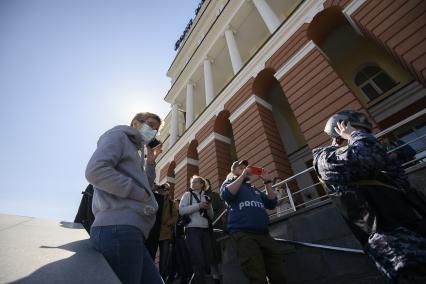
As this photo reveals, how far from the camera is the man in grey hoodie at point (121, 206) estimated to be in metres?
1.40

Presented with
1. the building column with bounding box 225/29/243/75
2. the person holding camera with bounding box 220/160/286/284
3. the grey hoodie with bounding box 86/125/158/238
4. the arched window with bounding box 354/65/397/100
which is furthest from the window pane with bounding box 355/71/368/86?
the grey hoodie with bounding box 86/125/158/238

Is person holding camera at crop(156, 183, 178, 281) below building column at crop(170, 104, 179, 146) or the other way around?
below

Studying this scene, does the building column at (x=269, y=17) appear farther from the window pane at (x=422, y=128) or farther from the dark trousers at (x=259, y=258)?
the dark trousers at (x=259, y=258)

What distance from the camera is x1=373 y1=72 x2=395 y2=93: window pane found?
9328mm

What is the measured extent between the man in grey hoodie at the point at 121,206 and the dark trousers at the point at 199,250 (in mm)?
2196

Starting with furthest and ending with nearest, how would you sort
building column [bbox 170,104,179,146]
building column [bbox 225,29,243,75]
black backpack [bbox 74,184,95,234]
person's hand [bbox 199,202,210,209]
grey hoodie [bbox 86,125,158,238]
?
building column [bbox 170,104,179,146] < building column [bbox 225,29,243,75] < person's hand [bbox 199,202,210,209] < black backpack [bbox 74,184,95,234] < grey hoodie [bbox 86,125,158,238]

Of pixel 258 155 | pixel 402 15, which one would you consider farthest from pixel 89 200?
pixel 402 15

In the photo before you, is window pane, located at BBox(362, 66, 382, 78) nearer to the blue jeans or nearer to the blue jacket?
the blue jacket

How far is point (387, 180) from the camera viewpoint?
5.30ft

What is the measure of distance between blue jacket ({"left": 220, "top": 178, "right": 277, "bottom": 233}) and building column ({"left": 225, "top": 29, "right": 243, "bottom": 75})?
9635 millimetres

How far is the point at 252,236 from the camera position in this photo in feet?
9.39

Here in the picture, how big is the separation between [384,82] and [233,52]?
7.51 m

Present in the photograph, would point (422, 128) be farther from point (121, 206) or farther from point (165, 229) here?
point (121, 206)

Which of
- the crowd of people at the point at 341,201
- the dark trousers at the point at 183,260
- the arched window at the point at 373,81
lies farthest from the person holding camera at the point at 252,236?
the arched window at the point at 373,81
